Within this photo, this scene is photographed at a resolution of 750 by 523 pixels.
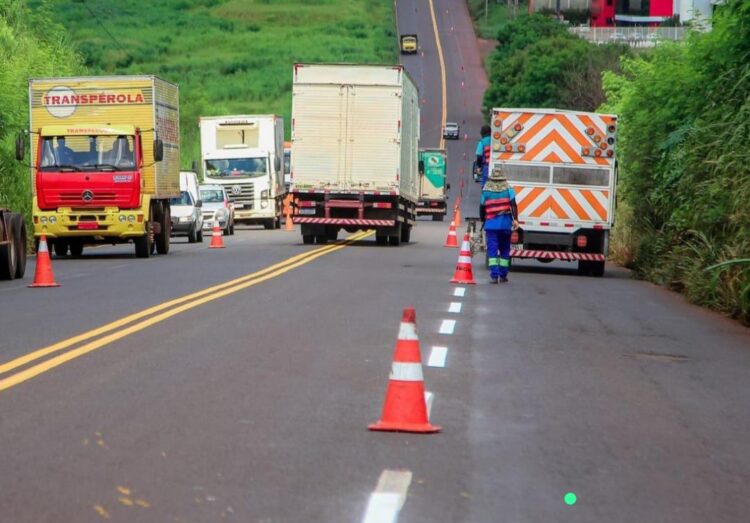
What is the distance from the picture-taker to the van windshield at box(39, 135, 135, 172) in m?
29.6

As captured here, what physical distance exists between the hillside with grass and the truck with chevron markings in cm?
5792

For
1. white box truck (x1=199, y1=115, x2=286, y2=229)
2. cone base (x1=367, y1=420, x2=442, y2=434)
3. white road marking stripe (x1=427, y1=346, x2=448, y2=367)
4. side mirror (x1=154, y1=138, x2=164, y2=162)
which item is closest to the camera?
cone base (x1=367, y1=420, x2=442, y2=434)

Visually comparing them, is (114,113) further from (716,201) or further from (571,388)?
(571,388)

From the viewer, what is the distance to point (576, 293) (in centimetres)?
2134

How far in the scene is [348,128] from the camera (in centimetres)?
3462

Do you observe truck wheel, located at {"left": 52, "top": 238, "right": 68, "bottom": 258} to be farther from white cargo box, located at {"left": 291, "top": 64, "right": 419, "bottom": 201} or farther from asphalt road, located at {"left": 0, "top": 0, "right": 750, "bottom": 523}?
asphalt road, located at {"left": 0, "top": 0, "right": 750, "bottom": 523}

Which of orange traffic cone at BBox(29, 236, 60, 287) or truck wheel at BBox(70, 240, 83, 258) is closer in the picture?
orange traffic cone at BBox(29, 236, 60, 287)

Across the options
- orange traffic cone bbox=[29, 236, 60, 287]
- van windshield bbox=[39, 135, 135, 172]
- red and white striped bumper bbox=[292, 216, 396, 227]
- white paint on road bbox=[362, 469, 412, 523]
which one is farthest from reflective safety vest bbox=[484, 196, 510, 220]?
white paint on road bbox=[362, 469, 412, 523]

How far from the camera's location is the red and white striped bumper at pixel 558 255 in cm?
2567

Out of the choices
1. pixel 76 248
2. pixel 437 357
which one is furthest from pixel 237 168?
pixel 437 357

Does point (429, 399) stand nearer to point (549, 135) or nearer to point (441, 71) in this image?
point (549, 135)

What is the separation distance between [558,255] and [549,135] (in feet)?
6.87

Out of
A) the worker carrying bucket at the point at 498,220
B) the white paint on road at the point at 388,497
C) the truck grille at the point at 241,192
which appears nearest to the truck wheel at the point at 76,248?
the worker carrying bucket at the point at 498,220

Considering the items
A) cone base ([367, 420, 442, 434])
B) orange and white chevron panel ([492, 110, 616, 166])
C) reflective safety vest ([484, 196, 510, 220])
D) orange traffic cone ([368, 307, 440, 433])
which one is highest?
orange and white chevron panel ([492, 110, 616, 166])
